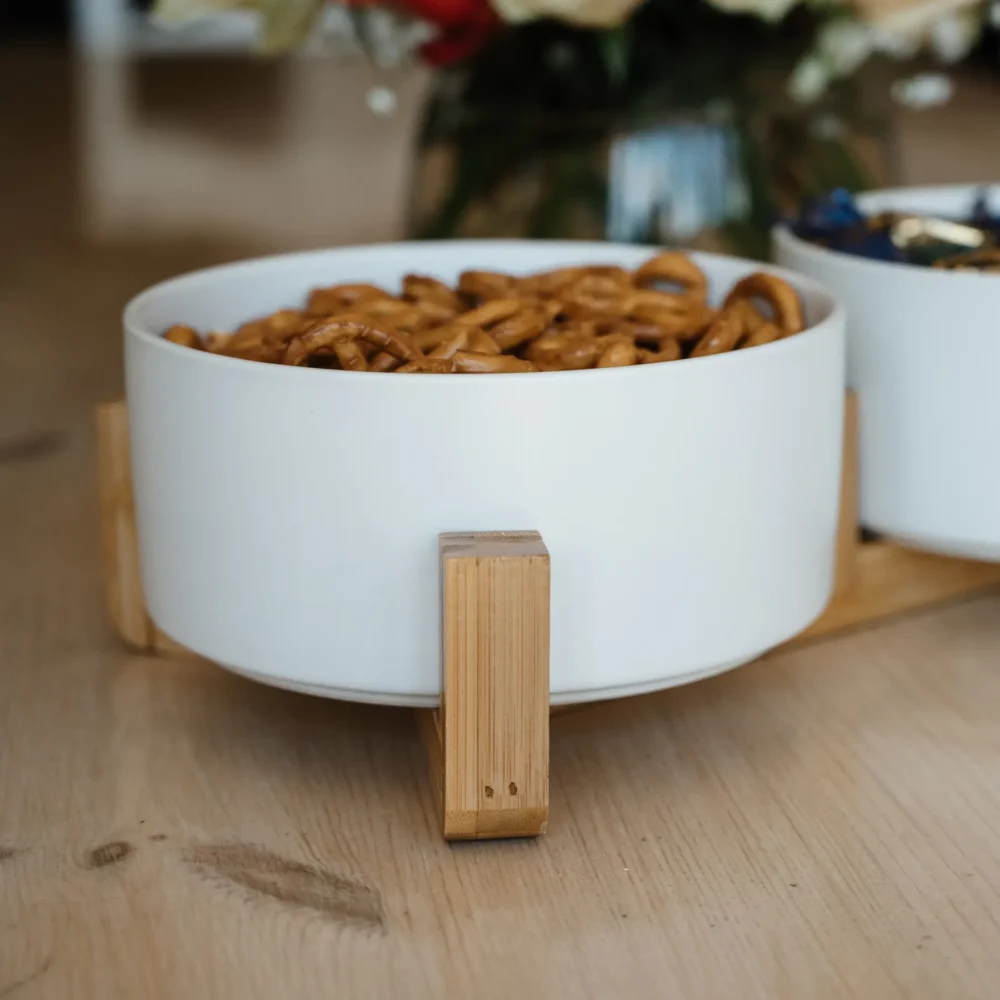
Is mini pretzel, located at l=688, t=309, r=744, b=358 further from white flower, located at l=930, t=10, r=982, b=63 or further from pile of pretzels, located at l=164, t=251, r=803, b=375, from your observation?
white flower, located at l=930, t=10, r=982, b=63

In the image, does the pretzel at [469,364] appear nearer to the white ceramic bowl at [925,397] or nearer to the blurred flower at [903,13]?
the white ceramic bowl at [925,397]

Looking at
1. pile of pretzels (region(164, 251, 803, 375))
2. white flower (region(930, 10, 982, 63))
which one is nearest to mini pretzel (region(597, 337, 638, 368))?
pile of pretzels (region(164, 251, 803, 375))

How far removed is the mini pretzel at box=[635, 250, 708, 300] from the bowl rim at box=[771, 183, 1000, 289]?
0.05 metres

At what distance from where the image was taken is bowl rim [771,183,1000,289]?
0.56 metres

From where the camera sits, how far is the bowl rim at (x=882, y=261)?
22.0 inches

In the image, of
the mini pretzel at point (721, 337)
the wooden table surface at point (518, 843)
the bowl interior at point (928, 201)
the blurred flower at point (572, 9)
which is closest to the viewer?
the wooden table surface at point (518, 843)

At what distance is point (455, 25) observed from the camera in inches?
27.8

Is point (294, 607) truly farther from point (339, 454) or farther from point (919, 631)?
point (919, 631)

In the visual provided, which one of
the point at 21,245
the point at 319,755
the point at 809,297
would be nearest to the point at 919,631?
the point at 809,297

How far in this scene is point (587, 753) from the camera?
521mm

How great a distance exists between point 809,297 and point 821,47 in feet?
0.67

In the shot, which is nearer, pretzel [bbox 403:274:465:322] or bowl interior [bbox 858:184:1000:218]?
pretzel [bbox 403:274:465:322]

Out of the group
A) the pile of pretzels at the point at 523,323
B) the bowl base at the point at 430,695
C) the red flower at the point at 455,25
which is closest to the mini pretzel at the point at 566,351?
the pile of pretzels at the point at 523,323

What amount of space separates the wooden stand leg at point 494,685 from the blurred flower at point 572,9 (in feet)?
0.88
